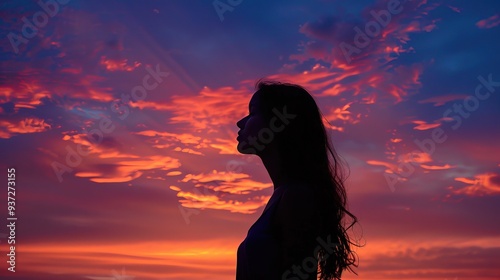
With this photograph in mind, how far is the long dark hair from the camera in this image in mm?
4191

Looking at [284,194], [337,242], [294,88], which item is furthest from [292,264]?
[294,88]

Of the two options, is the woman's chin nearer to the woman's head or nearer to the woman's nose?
the woman's head

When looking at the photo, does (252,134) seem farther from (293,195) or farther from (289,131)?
(293,195)

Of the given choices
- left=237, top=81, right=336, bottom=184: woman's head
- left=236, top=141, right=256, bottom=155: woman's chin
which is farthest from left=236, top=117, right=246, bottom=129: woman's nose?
left=236, top=141, right=256, bottom=155: woman's chin

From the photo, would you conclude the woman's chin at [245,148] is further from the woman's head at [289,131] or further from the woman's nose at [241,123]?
the woman's nose at [241,123]

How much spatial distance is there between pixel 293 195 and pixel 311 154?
560mm

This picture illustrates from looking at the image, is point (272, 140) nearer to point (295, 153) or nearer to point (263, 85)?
point (295, 153)

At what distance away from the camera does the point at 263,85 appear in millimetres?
4691

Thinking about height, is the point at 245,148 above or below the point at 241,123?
below

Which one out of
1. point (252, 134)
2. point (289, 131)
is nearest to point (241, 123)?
point (252, 134)

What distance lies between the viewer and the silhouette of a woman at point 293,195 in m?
3.77

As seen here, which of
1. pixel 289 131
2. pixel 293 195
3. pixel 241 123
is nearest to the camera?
pixel 293 195

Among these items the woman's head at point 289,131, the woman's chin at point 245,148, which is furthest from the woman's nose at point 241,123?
the woman's chin at point 245,148

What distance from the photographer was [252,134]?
170 inches
